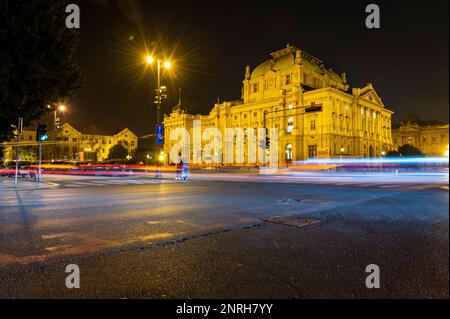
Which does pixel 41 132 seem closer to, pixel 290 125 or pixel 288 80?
pixel 290 125

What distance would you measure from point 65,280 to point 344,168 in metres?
48.6

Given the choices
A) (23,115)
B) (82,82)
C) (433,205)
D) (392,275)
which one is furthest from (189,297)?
(82,82)

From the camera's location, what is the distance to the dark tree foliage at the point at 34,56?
36.2 feet

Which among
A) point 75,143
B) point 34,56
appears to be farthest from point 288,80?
point 34,56

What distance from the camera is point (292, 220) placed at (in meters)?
7.60

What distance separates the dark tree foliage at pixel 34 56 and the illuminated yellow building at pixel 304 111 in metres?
54.6

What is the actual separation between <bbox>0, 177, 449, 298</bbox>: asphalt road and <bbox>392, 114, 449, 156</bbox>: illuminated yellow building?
4286 inches

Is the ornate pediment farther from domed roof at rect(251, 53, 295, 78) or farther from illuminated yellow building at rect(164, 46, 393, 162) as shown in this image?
domed roof at rect(251, 53, 295, 78)

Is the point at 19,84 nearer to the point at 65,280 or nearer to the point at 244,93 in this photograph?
the point at 65,280

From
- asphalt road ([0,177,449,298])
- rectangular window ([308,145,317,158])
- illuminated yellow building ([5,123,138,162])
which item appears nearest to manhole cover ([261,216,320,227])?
asphalt road ([0,177,449,298])

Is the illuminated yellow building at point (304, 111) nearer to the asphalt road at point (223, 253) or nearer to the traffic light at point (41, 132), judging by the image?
the traffic light at point (41, 132)

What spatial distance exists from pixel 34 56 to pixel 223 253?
37.9 feet
